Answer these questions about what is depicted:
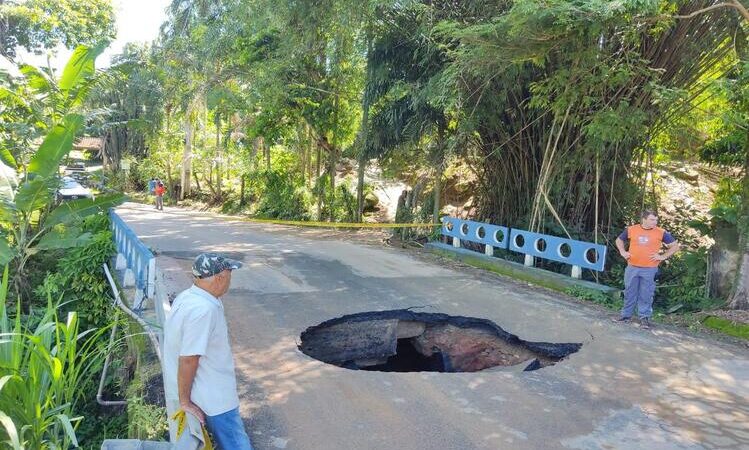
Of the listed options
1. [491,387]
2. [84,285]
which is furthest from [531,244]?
[84,285]

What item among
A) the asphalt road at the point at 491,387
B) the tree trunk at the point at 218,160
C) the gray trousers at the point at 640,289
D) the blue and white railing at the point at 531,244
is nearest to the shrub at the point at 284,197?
the tree trunk at the point at 218,160

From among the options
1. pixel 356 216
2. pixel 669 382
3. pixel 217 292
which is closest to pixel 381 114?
pixel 356 216

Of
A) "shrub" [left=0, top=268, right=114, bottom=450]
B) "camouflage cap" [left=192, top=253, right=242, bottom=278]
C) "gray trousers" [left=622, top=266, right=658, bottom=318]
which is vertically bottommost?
"shrub" [left=0, top=268, right=114, bottom=450]

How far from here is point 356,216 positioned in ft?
57.9

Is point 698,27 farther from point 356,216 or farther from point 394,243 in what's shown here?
point 356,216

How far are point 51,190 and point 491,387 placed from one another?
601 centimetres

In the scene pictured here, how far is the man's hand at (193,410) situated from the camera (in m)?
2.89

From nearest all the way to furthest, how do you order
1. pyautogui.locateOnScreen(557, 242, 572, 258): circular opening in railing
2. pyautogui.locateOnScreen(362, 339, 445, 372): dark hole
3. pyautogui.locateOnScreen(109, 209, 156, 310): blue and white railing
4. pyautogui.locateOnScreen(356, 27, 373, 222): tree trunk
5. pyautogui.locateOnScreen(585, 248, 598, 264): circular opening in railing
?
pyautogui.locateOnScreen(109, 209, 156, 310): blue and white railing, pyautogui.locateOnScreen(362, 339, 445, 372): dark hole, pyautogui.locateOnScreen(585, 248, 598, 264): circular opening in railing, pyautogui.locateOnScreen(557, 242, 572, 258): circular opening in railing, pyautogui.locateOnScreen(356, 27, 373, 222): tree trunk

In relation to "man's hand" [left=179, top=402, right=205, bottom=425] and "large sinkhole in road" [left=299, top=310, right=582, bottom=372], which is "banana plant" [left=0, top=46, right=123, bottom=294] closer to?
"large sinkhole in road" [left=299, top=310, right=582, bottom=372]

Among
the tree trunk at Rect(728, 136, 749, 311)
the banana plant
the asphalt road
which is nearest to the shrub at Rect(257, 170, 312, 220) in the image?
the banana plant

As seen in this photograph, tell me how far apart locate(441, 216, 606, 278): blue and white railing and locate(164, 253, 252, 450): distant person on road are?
265 inches

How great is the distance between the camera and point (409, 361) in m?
6.99

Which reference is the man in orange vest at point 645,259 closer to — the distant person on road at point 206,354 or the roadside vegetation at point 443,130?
the roadside vegetation at point 443,130

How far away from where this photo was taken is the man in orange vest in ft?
21.5
